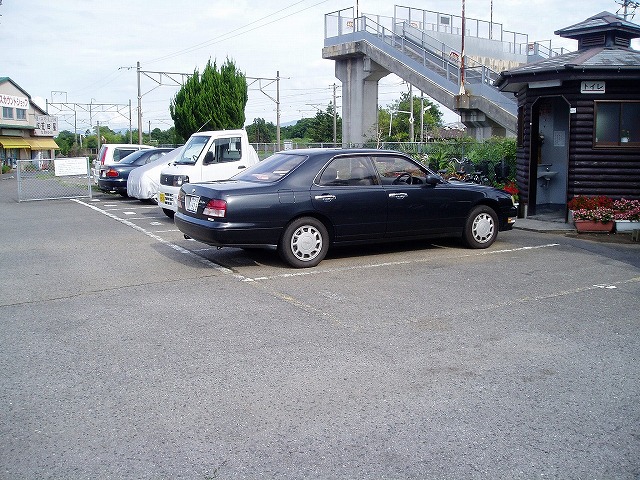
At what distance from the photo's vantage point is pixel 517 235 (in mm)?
12414

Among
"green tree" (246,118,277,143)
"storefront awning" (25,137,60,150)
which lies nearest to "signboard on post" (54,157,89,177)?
"storefront awning" (25,137,60,150)

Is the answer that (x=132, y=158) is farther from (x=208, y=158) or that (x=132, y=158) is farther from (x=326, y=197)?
(x=326, y=197)

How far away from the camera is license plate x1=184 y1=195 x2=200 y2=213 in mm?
9180

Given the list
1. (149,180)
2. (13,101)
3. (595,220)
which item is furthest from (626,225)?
(13,101)

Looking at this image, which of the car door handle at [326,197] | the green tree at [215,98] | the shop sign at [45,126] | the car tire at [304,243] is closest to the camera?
the car tire at [304,243]

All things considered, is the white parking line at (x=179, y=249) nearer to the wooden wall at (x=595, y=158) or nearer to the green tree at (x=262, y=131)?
the wooden wall at (x=595, y=158)

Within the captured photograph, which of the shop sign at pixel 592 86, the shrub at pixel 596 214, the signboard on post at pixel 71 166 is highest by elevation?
the shop sign at pixel 592 86

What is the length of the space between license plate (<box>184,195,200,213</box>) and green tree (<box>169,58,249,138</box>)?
3238cm

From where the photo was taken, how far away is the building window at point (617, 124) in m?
12.8

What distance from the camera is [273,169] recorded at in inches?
378

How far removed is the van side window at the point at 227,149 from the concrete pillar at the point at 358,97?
69.7 ft

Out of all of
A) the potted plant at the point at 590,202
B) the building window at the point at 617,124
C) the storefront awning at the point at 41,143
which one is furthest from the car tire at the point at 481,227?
the storefront awning at the point at 41,143

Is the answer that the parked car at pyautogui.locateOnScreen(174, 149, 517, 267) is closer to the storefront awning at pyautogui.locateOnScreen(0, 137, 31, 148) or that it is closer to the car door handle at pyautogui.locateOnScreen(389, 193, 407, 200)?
the car door handle at pyautogui.locateOnScreen(389, 193, 407, 200)

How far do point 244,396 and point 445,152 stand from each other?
672 inches
